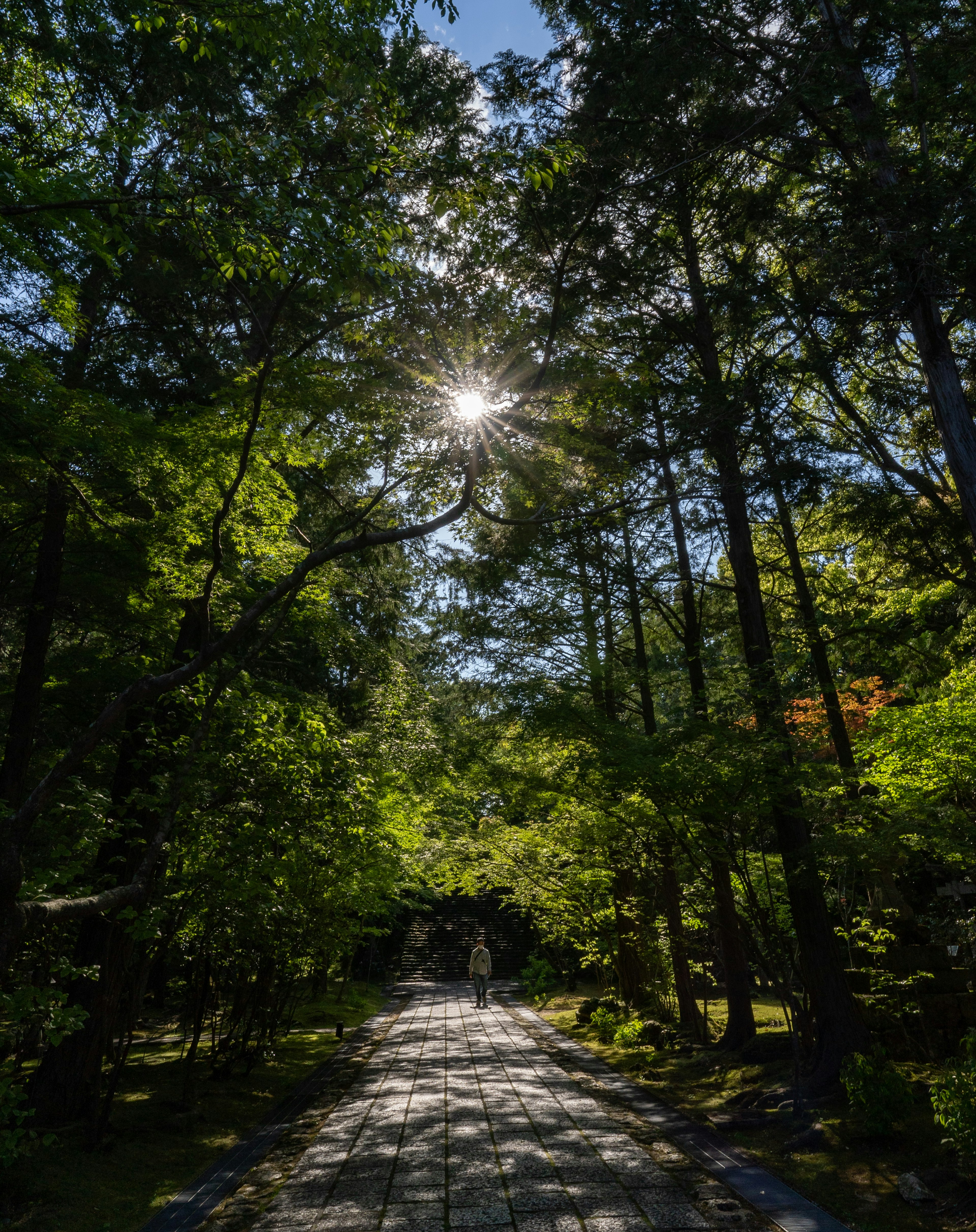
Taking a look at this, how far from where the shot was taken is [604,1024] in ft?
41.8

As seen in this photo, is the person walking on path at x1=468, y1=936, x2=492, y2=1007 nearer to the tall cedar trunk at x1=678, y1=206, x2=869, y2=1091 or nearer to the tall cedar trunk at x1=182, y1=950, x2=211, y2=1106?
the tall cedar trunk at x1=182, y1=950, x2=211, y2=1106

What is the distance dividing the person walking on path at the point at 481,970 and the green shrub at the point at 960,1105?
1356 centimetres

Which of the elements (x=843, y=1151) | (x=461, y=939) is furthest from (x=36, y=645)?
(x=461, y=939)

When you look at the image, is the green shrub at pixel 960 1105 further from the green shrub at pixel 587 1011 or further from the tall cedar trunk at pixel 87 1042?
the green shrub at pixel 587 1011

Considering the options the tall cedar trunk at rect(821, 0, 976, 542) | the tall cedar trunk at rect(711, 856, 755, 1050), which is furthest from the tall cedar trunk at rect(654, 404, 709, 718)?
the tall cedar trunk at rect(821, 0, 976, 542)

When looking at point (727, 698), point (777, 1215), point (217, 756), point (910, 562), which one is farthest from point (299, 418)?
point (777, 1215)

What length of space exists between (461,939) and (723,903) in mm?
19725

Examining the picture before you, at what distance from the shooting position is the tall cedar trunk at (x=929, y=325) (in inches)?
248

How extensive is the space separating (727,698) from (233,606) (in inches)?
255

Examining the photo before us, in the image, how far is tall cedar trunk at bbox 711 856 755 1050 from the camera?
9555 mm

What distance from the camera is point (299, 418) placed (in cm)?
834

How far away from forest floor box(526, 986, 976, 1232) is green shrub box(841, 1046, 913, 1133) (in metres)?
0.12

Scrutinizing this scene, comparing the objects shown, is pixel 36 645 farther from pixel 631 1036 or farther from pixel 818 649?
pixel 818 649

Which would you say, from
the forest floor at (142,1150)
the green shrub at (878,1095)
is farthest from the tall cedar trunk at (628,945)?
the green shrub at (878,1095)
